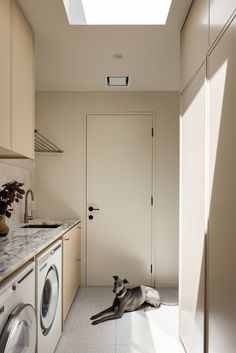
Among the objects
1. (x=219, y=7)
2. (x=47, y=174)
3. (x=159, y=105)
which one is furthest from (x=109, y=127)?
(x=219, y=7)

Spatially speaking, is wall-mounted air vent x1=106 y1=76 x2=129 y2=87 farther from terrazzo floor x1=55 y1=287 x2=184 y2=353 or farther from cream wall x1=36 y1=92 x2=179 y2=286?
terrazzo floor x1=55 y1=287 x2=184 y2=353

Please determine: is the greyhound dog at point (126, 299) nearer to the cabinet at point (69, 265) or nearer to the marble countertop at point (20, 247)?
the cabinet at point (69, 265)

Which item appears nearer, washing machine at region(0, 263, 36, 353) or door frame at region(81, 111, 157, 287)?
washing machine at region(0, 263, 36, 353)

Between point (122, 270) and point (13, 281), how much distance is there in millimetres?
2558

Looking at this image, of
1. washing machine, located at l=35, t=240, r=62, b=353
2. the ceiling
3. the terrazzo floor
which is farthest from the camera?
the terrazzo floor

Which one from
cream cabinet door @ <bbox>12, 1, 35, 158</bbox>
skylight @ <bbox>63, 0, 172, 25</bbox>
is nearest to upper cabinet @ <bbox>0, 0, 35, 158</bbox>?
cream cabinet door @ <bbox>12, 1, 35, 158</bbox>

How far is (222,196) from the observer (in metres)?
1.41

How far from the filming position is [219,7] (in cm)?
145

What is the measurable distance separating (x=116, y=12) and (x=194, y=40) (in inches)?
27.2

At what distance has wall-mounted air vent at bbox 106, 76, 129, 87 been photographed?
335 cm

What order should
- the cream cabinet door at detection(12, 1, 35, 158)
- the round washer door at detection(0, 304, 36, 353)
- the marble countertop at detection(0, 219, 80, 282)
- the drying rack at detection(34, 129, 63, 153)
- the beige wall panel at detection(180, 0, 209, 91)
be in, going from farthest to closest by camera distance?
the drying rack at detection(34, 129, 63, 153), the cream cabinet door at detection(12, 1, 35, 158), the beige wall panel at detection(180, 0, 209, 91), the marble countertop at detection(0, 219, 80, 282), the round washer door at detection(0, 304, 36, 353)

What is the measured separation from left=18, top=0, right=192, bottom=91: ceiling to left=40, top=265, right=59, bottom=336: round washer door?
5.86 ft

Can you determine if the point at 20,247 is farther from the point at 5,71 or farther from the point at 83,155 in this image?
the point at 83,155

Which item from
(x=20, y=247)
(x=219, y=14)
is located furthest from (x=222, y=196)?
(x=20, y=247)
